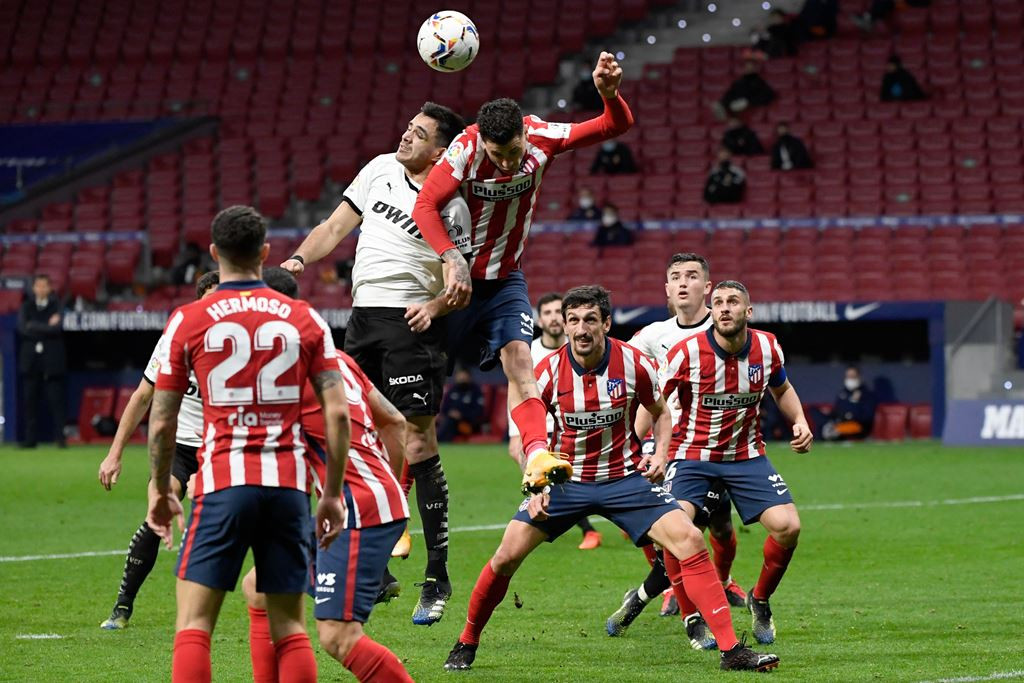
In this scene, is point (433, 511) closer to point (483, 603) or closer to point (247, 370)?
point (483, 603)

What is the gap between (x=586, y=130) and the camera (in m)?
7.86

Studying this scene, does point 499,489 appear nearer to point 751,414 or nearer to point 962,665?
point 751,414

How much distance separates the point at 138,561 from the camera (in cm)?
856

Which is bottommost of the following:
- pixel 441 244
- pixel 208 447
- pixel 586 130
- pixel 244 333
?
pixel 208 447

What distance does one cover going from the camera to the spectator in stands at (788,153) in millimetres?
24609

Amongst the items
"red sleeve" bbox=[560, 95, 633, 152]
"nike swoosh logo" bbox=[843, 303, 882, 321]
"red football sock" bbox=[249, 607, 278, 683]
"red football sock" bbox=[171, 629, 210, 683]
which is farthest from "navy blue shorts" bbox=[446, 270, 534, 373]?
"nike swoosh logo" bbox=[843, 303, 882, 321]

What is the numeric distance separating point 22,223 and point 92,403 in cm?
458

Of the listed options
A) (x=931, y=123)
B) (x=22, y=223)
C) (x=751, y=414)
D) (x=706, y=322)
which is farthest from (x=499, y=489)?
(x=22, y=223)

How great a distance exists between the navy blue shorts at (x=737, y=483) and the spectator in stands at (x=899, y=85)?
18282 mm

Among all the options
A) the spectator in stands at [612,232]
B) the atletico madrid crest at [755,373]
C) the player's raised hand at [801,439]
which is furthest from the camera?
the spectator in stands at [612,232]

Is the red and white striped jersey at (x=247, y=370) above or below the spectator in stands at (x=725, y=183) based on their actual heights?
below

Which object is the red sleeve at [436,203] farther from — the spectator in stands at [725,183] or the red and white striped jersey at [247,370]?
the spectator in stands at [725,183]

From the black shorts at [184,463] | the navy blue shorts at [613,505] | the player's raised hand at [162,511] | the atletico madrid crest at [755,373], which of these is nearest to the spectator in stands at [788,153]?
the atletico madrid crest at [755,373]

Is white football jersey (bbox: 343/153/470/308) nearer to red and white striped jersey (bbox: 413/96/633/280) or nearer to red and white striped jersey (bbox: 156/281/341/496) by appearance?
red and white striped jersey (bbox: 413/96/633/280)
